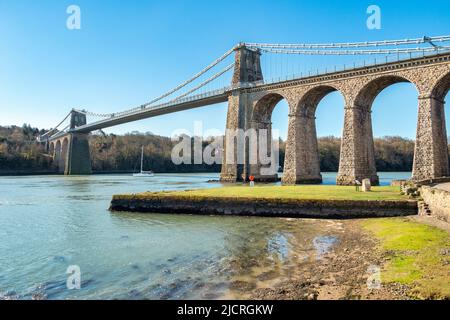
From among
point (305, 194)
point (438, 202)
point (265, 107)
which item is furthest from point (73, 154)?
point (438, 202)

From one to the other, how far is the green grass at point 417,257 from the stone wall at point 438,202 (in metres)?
1.05

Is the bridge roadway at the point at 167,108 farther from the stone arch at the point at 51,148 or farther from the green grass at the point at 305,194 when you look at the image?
the green grass at the point at 305,194

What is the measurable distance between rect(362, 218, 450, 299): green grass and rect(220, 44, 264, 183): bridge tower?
1511 inches

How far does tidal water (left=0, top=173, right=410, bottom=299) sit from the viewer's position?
9.00 meters

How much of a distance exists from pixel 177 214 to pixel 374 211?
433 inches

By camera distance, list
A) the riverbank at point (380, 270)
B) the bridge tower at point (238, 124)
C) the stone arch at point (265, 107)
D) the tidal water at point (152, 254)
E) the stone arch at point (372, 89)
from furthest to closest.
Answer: the bridge tower at point (238, 124), the stone arch at point (265, 107), the stone arch at point (372, 89), the tidal water at point (152, 254), the riverbank at point (380, 270)

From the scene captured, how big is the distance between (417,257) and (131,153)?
118 metres

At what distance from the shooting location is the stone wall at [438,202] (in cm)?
1432

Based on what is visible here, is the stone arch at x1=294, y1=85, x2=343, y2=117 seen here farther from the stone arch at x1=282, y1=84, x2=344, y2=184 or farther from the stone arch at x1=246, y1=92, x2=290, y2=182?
the stone arch at x1=246, y1=92, x2=290, y2=182

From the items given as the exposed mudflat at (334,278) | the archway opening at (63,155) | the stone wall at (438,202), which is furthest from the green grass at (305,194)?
the archway opening at (63,155)

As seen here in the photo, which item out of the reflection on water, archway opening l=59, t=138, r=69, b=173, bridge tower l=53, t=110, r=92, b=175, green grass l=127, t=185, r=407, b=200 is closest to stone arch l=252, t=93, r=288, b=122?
green grass l=127, t=185, r=407, b=200

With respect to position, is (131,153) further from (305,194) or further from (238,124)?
(305,194)
